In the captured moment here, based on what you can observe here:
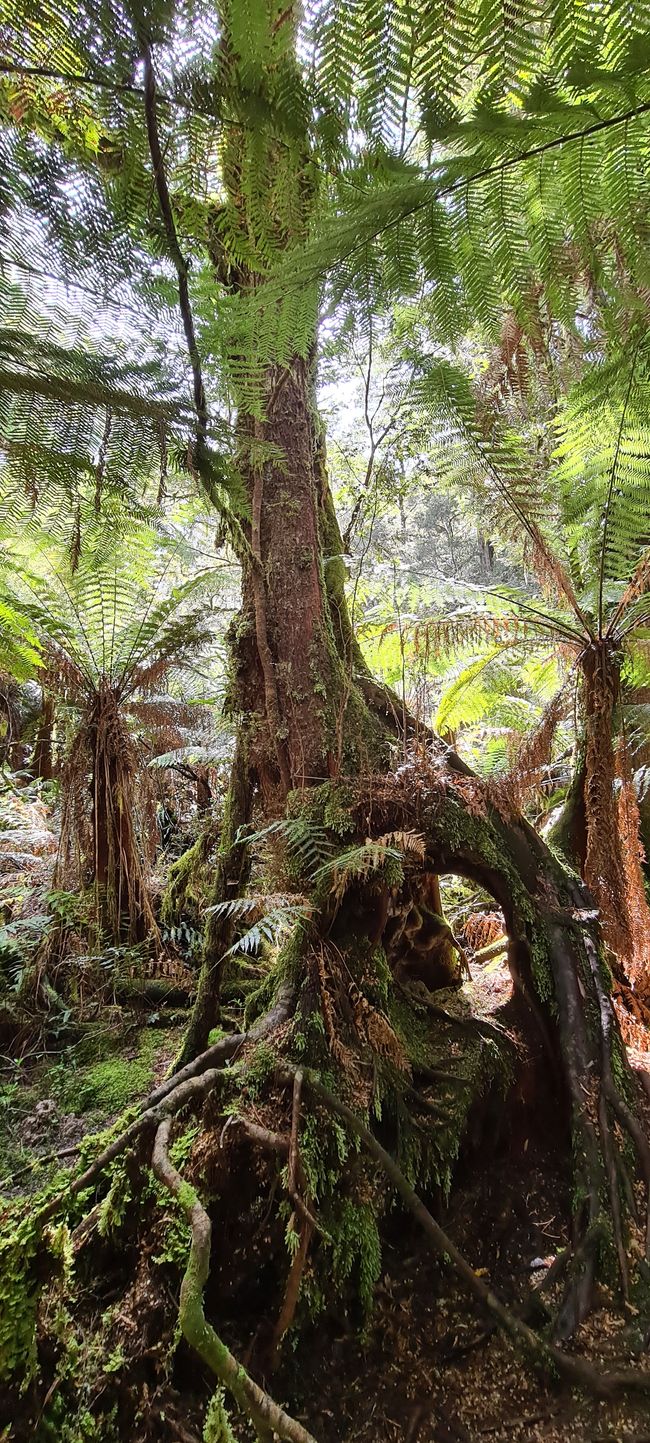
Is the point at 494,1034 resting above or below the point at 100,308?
below

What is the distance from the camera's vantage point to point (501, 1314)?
1.74 m

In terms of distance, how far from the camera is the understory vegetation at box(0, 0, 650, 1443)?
1207 millimetres

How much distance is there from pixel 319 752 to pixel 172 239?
1698 mm

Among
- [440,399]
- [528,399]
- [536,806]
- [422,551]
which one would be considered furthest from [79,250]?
[422,551]

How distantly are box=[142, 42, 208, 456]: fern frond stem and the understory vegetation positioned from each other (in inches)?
0.5

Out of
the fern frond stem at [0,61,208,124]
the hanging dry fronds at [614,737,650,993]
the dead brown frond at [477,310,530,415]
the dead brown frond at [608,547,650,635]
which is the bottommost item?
the hanging dry fronds at [614,737,650,993]

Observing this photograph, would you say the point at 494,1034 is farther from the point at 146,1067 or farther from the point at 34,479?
the point at 34,479

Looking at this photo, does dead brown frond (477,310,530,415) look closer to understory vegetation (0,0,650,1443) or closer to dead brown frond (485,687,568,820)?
understory vegetation (0,0,650,1443)

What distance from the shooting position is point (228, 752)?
313 centimetres

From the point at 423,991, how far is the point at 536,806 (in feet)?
5.40

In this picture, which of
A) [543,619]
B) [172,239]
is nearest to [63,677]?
[172,239]

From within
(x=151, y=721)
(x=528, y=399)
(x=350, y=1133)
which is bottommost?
(x=350, y=1133)

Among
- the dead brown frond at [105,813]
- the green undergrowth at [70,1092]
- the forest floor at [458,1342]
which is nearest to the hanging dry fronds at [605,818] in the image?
the forest floor at [458,1342]

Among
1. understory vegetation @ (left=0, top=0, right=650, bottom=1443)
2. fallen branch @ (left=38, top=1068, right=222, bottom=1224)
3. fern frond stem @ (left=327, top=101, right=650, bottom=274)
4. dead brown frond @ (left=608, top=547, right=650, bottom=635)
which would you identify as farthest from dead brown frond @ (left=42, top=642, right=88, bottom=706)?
dead brown frond @ (left=608, top=547, right=650, bottom=635)
